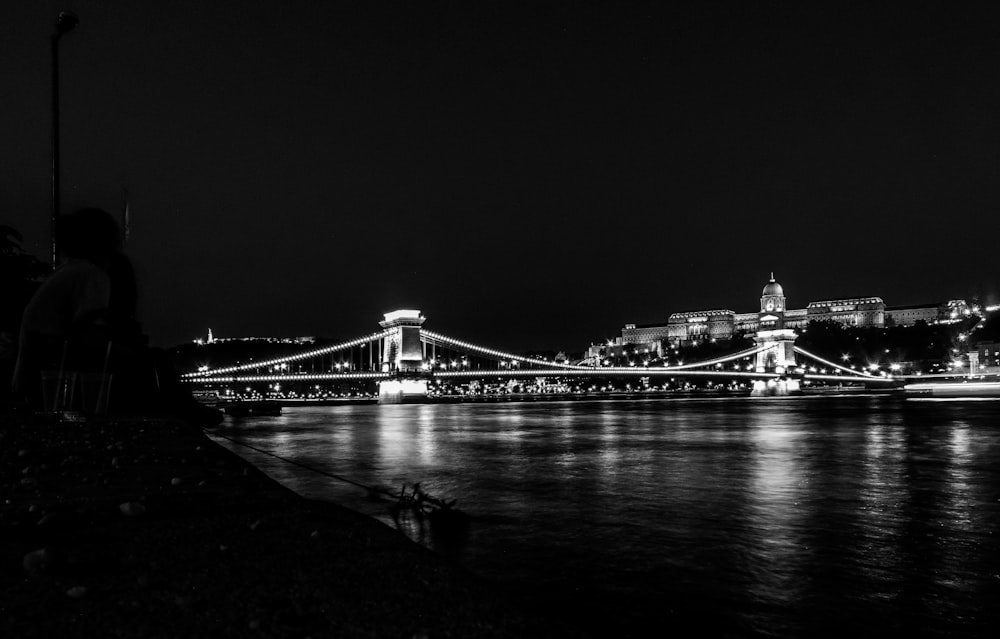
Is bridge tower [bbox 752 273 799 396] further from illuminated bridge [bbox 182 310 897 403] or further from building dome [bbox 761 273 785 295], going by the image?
building dome [bbox 761 273 785 295]

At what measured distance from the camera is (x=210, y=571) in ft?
6.70

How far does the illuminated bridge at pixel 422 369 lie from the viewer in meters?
63.4

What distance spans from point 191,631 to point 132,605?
0.64ft

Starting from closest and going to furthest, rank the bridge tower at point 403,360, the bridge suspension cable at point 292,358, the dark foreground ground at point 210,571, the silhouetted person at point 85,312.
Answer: the dark foreground ground at point 210,571
the silhouetted person at point 85,312
the bridge suspension cable at point 292,358
the bridge tower at point 403,360

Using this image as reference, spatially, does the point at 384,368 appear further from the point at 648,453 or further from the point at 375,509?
the point at 375,509

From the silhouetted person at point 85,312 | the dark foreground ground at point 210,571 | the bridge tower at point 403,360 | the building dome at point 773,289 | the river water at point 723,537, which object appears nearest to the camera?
the dark foreground ground at point 210,571

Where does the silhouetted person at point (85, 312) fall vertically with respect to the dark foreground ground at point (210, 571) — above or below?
above

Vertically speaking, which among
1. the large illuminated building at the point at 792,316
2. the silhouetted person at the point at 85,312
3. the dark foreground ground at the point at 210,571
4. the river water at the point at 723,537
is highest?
the large illuminated building at the point at 792,316

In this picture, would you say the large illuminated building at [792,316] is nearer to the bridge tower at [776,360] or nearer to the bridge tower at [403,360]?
the bridge tower at [776,360]

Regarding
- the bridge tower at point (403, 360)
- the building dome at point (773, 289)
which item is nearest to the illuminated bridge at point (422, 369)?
the bridge tower at point (403, 360)

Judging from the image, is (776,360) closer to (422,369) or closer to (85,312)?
(422,369)

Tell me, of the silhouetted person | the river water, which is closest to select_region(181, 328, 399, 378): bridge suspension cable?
the river water

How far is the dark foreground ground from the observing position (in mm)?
1704

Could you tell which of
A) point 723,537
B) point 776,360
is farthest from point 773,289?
point 723,537
